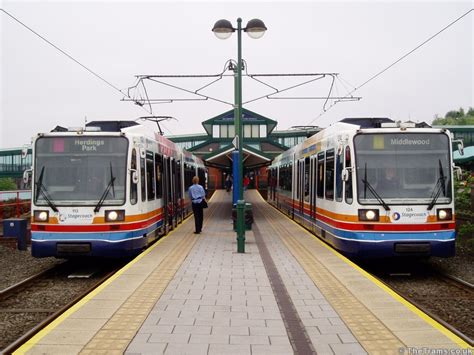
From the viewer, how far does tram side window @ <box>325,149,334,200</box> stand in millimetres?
12663

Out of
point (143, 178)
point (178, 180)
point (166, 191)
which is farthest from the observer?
point (178, 180)

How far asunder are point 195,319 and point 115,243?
16.1 feet

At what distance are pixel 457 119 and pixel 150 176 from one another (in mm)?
98388

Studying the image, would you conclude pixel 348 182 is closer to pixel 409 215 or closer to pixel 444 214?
pixel 409 215

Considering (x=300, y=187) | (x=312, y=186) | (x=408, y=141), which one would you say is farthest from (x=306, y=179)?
(x=408, y=141)

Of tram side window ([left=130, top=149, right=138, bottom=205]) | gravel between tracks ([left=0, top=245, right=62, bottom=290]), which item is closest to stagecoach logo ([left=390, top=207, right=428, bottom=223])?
tram side window ([left=130, top=149, right=138, bottom=205])

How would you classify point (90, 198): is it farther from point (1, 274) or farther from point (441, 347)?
point (441, 347)

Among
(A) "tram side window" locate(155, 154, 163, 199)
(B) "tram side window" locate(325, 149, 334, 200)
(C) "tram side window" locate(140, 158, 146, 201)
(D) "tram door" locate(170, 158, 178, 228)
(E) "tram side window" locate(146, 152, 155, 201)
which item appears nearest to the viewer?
(C) "tram side window" locate(140, 158, 146, 201)

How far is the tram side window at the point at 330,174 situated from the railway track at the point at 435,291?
1.73 metres

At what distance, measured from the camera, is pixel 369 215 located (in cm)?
1076

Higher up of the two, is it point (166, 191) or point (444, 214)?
point (166, 191)

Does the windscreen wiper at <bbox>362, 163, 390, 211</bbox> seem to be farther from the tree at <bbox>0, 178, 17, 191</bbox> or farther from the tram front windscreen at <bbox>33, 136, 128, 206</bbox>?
the tree at <bbox>0, 178, 17, 191</bbox>

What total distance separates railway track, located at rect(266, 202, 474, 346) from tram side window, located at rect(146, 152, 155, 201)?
508 centimetres

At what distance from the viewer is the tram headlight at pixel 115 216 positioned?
36.3 feet
